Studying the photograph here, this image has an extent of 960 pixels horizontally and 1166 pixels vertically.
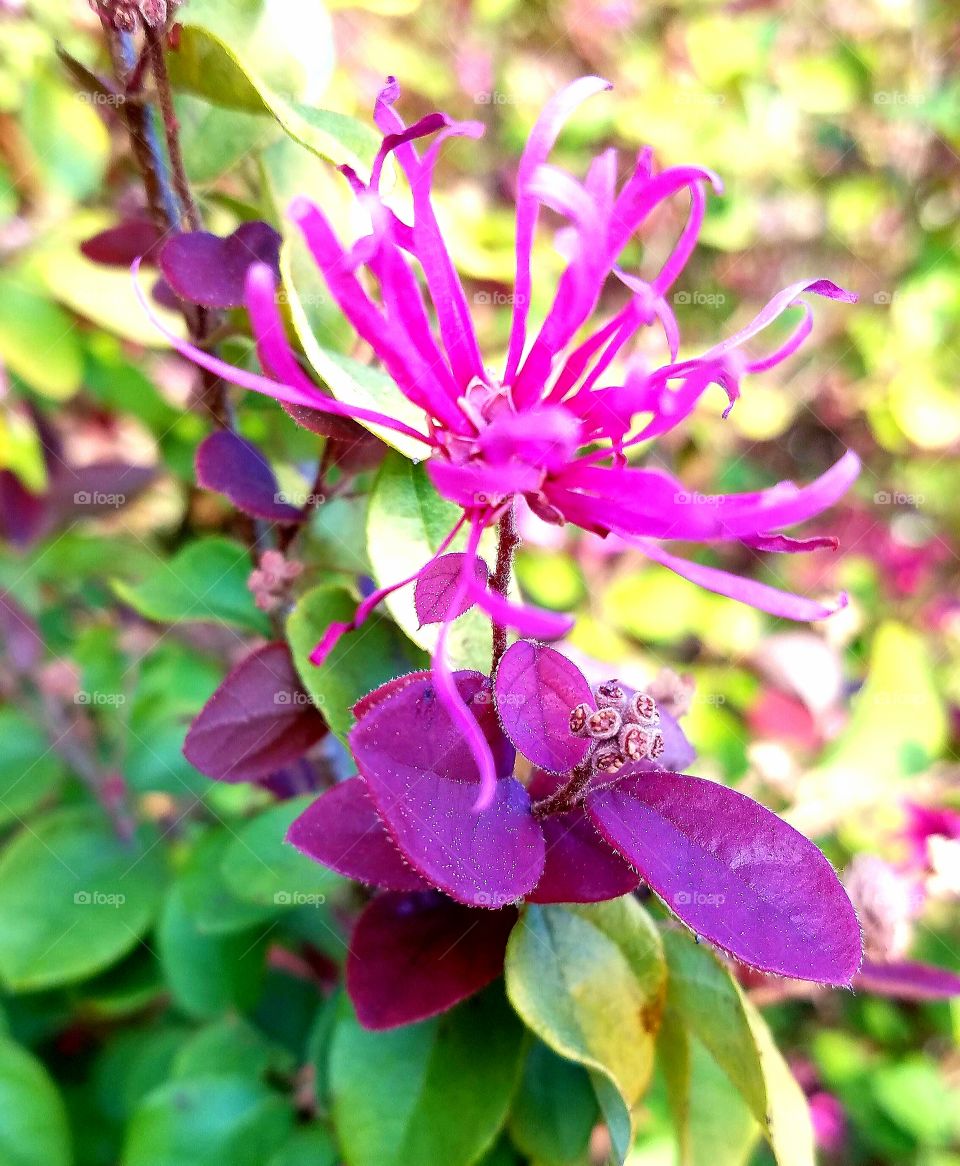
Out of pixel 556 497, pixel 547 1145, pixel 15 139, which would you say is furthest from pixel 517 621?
pixel 15 139

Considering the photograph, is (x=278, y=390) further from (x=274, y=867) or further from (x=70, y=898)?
(x=70, y=898)

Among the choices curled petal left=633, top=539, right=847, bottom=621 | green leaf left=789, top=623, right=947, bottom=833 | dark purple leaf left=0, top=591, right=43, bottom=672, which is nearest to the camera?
curled petal left=633, top=539, right=847, bottom=621

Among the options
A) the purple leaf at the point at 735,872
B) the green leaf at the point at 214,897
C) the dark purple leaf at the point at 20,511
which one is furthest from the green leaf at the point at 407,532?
the dark purple leaf at the point at 20,511

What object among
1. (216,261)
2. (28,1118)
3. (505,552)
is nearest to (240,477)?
(216,261)

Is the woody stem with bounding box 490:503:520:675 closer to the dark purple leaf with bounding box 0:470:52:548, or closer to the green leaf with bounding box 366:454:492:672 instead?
the green leaf with bounding box 366:454:492:672

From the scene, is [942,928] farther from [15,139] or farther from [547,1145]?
Answer: [15,139]

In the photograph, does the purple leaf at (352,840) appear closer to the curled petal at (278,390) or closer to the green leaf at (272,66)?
the curled petal at (278,390)

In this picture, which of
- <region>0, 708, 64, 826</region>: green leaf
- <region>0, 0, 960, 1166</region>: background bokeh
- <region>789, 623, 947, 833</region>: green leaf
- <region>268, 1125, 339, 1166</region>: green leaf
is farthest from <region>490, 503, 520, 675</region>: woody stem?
<region>0, 708, 64, 826</region>: green leaf
